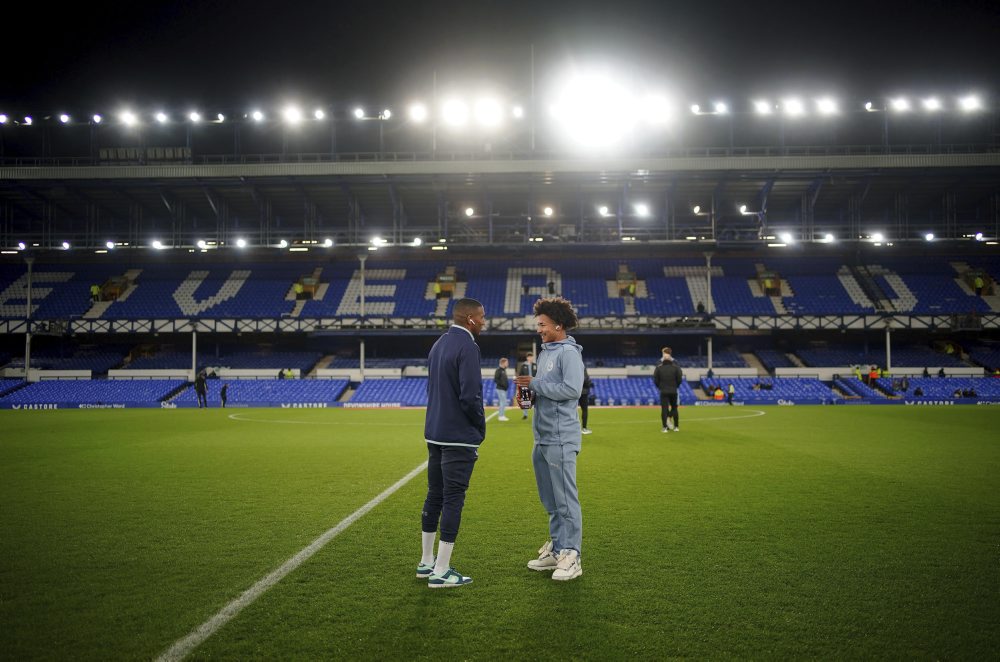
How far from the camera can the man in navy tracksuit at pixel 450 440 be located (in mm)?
4887

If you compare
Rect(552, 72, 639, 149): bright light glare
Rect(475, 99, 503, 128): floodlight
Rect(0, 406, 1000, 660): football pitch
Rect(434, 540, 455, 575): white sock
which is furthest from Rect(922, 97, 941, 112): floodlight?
Rect(434, 540, 455, 575): white sock

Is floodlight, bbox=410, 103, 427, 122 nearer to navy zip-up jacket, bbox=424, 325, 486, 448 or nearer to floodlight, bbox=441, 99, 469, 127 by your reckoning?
floodlight, bbox=441, 99, 469, 127

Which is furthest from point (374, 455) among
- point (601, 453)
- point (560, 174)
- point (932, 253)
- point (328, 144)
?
point (932, 253)

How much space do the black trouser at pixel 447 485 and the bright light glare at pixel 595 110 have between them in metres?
37.0

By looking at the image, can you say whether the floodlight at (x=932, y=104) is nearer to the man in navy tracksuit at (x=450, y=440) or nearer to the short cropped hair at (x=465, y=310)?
the short cropped hair at (x=465, y=310)

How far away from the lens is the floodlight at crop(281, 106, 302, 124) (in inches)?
1582

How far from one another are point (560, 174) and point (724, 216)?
491 inches

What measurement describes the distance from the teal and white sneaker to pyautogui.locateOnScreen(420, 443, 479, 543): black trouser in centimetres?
25

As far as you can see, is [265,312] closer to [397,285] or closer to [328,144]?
[397,285]

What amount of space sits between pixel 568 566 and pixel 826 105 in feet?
138

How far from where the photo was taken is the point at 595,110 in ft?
127

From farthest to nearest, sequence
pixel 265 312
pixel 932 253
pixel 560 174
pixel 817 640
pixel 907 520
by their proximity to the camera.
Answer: pixel 932 253 < pixel 265 312 < pixel 560 174 < pixel 907 520 < pixel 817 640

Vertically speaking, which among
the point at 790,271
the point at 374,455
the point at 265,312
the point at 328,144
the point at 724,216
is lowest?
the point at 374,455

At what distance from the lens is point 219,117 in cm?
4172
